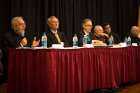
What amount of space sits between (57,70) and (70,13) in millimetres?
3636

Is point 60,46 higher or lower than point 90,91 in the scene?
higher

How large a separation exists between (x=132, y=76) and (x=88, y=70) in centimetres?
166

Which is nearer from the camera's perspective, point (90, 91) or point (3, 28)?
point (90, 91)

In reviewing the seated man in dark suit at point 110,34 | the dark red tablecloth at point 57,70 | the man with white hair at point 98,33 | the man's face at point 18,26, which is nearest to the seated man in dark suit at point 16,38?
the man's face at point 18,26

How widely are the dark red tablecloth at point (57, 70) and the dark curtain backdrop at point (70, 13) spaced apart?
237 centimetres

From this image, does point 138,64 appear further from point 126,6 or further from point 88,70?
point 126,6

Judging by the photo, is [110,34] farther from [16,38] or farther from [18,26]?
[16,38]

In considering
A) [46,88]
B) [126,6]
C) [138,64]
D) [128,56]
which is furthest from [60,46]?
[126,6]

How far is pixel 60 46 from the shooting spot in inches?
182

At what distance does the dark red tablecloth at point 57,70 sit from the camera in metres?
4.38

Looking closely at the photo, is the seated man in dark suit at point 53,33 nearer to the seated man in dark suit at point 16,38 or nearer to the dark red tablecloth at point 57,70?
the seated man in dark suit at point 16,38

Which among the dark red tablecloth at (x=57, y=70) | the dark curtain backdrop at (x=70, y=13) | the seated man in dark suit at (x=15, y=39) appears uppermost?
the dark curtain backdrop at (x=70, y=13)

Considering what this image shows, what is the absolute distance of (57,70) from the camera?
446cm

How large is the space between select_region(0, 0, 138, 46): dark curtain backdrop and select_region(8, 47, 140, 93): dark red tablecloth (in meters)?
2.37
